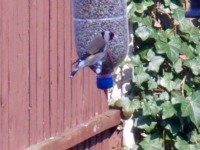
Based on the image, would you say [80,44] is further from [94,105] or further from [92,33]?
[94,105]

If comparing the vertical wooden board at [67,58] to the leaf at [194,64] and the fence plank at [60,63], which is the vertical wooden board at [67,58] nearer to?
the fence plank at [60,63]

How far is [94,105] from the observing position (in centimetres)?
491

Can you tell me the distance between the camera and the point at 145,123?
5449 millimetres

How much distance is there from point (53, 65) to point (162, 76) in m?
1.46

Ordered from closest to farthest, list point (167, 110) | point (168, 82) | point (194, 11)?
1. point (194, 11)
2. point (167, 110)
3. point (168, 82)

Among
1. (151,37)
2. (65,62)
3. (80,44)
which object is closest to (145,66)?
(151,37)

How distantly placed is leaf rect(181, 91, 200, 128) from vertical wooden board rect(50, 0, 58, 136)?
45.2 inches

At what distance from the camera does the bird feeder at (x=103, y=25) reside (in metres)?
2.78

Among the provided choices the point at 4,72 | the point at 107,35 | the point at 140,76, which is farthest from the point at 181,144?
the point at 107,35

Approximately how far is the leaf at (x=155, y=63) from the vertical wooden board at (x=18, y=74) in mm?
1683

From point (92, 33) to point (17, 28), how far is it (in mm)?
962

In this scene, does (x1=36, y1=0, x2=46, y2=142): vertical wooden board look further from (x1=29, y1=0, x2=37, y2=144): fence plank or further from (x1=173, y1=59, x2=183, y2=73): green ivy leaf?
(x1=173, y1=59, x2=183, y2=73): green ivy leaf

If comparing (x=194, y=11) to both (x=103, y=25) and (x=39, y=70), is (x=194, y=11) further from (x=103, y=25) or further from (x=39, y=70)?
(x=103, y=25)

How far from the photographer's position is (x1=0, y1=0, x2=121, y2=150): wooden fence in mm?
3604
